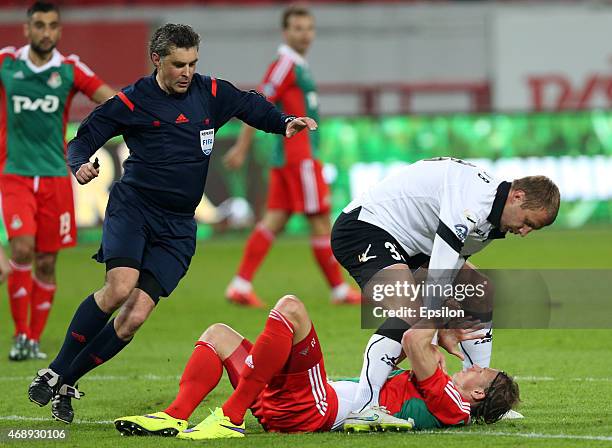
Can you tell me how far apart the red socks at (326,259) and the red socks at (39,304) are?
3.25 meters

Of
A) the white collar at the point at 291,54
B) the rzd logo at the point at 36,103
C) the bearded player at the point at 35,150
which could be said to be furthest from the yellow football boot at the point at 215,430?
the white collar at the point at 291,54

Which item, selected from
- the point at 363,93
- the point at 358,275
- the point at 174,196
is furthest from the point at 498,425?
the point at 363,93

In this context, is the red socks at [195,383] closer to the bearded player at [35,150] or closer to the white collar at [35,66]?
the bearded player at [35,150]

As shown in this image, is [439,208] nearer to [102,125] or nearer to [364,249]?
[364,249]

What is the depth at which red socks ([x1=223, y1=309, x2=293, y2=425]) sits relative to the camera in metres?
6.19

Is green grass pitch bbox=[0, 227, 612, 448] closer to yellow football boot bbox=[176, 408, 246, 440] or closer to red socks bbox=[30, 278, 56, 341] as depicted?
yellow football boot bbox=[176, 408, 246, 440]

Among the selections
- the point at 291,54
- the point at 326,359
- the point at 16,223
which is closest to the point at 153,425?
the point at 326,359

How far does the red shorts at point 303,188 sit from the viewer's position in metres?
12.4

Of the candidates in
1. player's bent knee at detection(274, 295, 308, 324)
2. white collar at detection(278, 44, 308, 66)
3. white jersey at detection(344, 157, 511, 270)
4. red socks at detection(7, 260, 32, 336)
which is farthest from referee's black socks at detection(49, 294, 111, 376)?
white collar at detection(278, 44, 308, 66)

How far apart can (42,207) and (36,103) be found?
78 cm

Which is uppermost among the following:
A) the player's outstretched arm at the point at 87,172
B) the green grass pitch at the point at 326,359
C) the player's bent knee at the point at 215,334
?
the player's outstretched arm at the point at 87,172

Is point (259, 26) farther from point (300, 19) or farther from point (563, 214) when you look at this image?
point (300, 19)

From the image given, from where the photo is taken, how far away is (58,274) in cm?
1541

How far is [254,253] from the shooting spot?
40.9ft
